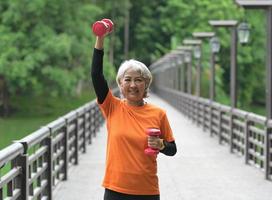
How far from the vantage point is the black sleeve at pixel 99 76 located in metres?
4.88

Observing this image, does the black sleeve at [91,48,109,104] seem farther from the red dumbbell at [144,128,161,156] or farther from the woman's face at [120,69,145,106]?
the red dumbbell at [144,128,161,156]

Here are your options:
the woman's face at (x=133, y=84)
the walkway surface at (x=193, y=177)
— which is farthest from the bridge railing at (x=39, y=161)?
the woman's face at (x=133, y=84)

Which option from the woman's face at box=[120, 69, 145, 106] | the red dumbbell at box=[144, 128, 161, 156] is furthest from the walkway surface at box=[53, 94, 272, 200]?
the red dumbbell at box=[144, 128, 161, 156]

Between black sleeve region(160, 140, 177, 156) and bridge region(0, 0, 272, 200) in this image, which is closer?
black sleeve region(160, 140, 177, 156)

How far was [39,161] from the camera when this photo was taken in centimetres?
881

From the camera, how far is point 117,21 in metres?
79.2

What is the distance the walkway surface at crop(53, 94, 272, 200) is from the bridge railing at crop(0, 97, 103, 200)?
1.13 ft

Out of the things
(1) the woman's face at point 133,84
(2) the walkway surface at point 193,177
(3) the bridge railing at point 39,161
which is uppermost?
(1) the woman's face at point 133,84

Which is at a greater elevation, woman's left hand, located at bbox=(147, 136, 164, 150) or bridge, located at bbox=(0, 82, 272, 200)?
woman's left hand, located at bbox=(147, 136, 164, 150)

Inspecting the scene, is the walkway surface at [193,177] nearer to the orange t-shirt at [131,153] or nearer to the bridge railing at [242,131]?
the bridge railing at [242,131]

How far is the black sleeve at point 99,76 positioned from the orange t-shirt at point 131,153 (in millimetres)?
147

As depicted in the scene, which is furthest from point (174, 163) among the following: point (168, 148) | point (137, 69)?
point (137, 69)

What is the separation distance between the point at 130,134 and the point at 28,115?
37.2m

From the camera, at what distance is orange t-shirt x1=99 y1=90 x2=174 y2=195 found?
4.76 m
